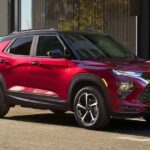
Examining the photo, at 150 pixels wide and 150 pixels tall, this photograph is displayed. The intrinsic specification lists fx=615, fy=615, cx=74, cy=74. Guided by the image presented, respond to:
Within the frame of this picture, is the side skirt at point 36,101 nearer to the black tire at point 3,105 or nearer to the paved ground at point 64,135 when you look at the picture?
the black tire at point 3,105

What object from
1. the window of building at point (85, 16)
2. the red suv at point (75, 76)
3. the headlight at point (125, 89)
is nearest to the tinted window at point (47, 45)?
the red suv at point (75, 76)

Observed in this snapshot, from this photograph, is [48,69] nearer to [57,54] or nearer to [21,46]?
[57,54]

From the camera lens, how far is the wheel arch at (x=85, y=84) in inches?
408

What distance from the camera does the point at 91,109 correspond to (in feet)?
35.0

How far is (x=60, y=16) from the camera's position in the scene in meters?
20.3

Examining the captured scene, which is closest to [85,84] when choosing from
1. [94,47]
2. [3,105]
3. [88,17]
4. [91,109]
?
[91,109]

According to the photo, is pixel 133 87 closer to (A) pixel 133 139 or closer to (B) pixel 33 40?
(A) pixel 133 139

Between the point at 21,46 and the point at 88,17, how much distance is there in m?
7.15

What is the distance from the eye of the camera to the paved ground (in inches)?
355

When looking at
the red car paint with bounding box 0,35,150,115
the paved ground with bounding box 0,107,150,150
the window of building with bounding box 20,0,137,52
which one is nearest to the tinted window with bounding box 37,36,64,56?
the red car paint with bounding box 0,35,150,115

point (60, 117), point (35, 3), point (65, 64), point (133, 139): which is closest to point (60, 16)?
point (35, 3)

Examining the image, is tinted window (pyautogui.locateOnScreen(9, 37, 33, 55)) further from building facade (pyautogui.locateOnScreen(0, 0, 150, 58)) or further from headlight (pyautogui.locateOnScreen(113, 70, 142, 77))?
building facade (pyautogui.locateOnScreen(0, 0, 150, 58))

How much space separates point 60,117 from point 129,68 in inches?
117

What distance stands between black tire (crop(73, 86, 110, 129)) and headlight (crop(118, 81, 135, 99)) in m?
0.38
